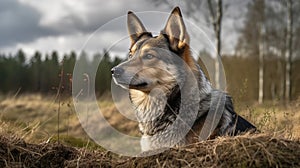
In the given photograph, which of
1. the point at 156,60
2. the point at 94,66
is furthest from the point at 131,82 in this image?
the point at 94,66

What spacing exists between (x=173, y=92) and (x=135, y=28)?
0.89 metres

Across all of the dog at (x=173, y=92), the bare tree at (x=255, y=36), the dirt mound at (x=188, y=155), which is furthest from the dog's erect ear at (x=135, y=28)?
the bare tree at (x=255, y=36)

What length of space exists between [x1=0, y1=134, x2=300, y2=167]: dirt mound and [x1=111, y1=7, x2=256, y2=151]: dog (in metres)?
0.36

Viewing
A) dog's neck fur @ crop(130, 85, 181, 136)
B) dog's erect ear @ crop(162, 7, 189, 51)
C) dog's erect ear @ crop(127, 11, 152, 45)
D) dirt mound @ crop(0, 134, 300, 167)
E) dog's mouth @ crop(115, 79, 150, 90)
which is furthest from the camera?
dog's erect ear @ crop(127, 11, 152, 45)

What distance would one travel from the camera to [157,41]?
4559mm

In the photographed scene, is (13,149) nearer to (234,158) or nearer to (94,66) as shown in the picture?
(94,66)

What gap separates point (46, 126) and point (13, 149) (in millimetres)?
6160

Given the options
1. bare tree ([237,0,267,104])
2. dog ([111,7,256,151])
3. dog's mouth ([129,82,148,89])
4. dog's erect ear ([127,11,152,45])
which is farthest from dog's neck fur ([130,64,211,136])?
bare tree ([237,0,267,104])

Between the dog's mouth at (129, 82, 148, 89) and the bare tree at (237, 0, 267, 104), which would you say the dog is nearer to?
the dog's mouth at (129, 82, 148, 89)

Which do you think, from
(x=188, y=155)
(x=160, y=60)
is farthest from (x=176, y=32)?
(x=188, y=155)

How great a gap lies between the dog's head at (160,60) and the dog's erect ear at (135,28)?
0.45 ft

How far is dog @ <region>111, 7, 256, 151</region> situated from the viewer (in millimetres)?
4398

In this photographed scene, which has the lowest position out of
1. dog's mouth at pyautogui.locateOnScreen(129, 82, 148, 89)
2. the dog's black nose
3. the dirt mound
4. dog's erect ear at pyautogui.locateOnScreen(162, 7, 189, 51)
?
the dirt mound

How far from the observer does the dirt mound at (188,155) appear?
12.1ft
